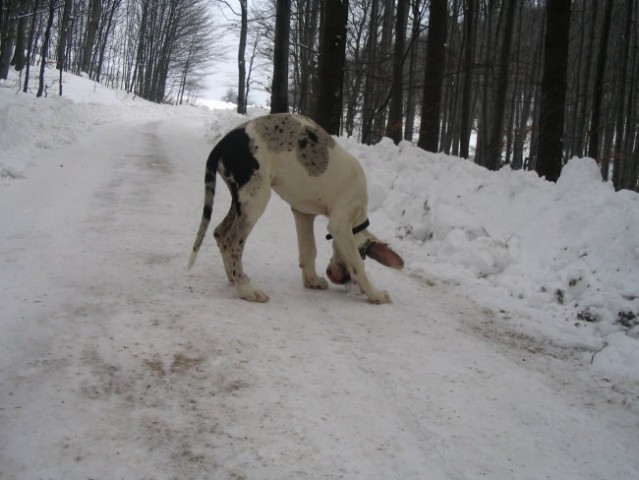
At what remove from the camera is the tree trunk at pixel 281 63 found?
16188 millimetres

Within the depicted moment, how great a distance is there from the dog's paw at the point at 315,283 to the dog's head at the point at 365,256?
111mm

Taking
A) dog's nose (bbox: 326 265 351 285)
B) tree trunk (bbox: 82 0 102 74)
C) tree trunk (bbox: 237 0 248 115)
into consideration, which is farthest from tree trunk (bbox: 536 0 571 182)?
tree trunk (bbox: 82 0 102 74)

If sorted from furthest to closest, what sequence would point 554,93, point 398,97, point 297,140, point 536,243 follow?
point 398,97 < point 554,93 < point 536,243 < point 297,140

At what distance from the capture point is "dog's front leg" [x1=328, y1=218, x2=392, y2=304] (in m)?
4.83

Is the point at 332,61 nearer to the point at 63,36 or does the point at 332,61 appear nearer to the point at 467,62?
the point at 467,62

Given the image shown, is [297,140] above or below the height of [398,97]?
below

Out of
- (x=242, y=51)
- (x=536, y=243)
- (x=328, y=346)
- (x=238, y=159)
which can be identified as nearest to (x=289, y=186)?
(x=238, y=159)

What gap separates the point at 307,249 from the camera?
5219mm

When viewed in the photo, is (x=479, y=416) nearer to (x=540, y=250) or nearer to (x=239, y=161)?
(x=239, y=161)

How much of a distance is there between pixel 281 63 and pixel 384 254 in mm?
12641

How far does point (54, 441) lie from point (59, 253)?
10.8 feet

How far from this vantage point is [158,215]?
7.31m

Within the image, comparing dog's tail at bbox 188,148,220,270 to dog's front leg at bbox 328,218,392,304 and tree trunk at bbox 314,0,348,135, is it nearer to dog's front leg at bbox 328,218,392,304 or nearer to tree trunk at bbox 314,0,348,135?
dog's front leg at bbox 328,218,392,304

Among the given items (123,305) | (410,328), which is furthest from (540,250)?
(123,305)
